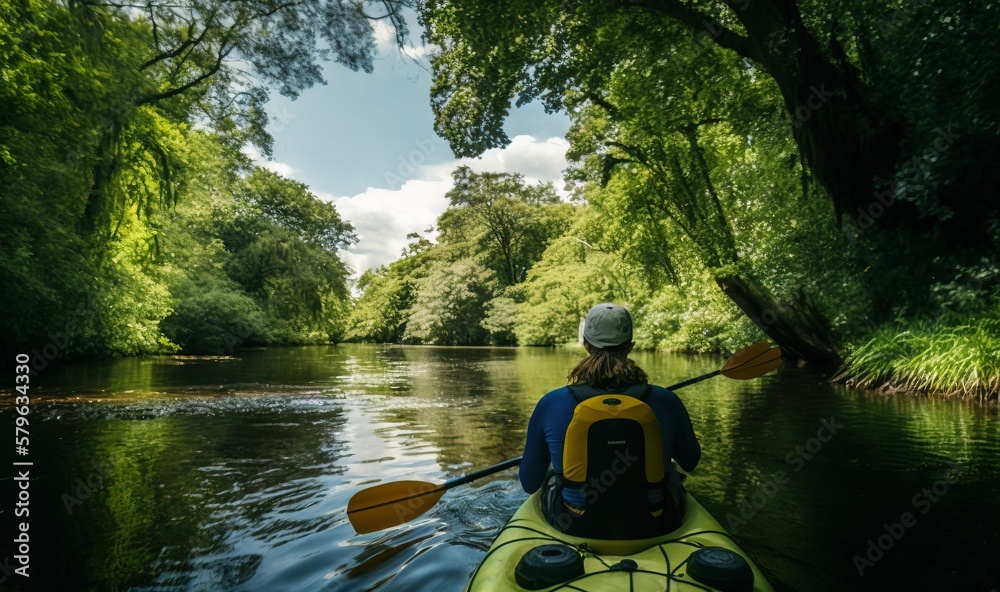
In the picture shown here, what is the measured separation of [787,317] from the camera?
Result: 14.8m

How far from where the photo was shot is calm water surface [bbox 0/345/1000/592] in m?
3.34

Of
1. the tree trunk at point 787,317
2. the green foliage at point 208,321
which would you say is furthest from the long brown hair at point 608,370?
the green foliage at point 208,321

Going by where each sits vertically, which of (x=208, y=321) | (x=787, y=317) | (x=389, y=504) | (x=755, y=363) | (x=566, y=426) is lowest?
(x=389, y=504)

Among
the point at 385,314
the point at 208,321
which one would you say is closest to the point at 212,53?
the point at 208,321

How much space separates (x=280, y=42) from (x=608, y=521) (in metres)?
11.8

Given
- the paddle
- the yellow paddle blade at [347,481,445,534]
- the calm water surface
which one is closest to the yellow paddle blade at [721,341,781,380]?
the calm water surface

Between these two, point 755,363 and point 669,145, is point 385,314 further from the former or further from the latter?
point 755,363

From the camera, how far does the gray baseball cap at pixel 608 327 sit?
272cm

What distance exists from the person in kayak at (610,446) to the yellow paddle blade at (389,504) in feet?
3.34

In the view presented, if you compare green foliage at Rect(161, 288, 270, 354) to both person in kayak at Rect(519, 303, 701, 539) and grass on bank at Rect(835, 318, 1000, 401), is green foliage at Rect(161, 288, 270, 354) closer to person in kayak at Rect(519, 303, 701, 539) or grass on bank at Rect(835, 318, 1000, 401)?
grass on bank at Rect(835, 318, 1000, 401)

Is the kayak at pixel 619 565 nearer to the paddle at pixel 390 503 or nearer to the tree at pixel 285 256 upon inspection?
the paddle at pixel 390 503

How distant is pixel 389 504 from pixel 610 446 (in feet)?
5.57

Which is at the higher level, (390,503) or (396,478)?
(390,503)

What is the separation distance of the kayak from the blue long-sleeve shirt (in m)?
0.32
